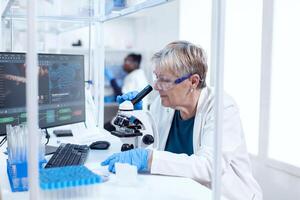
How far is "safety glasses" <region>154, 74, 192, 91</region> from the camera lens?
4.97 feet

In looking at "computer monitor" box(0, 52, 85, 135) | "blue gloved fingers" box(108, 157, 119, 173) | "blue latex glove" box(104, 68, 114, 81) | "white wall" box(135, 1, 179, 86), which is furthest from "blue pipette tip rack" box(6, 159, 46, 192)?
"blue latex glove" box(104, 68, 114, 81)

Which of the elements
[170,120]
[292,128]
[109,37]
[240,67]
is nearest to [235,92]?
[240,67]

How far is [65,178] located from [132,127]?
2.03ft

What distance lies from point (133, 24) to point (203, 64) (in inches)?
156

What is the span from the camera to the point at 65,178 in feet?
2.85

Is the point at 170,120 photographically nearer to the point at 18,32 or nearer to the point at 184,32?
the point at 18,32

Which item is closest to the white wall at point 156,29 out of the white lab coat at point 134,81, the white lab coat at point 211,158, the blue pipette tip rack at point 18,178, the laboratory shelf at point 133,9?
the white lab coat at point 134,81

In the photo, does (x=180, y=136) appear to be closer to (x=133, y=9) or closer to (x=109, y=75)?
(x=133, y=9)

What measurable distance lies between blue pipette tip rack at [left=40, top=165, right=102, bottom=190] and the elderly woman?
0.87ft

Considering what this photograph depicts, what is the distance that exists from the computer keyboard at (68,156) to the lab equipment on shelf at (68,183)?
0.26m

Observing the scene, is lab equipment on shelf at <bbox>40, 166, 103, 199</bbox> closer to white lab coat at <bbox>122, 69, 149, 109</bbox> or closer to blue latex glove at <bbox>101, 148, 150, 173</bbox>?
blue latex glove at <bbox>101, 148, 150, 173</bbox>

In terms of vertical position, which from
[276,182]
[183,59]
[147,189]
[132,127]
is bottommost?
[276,182]

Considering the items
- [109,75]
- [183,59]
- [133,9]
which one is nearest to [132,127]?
[183,59]

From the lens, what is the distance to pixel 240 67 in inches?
102
